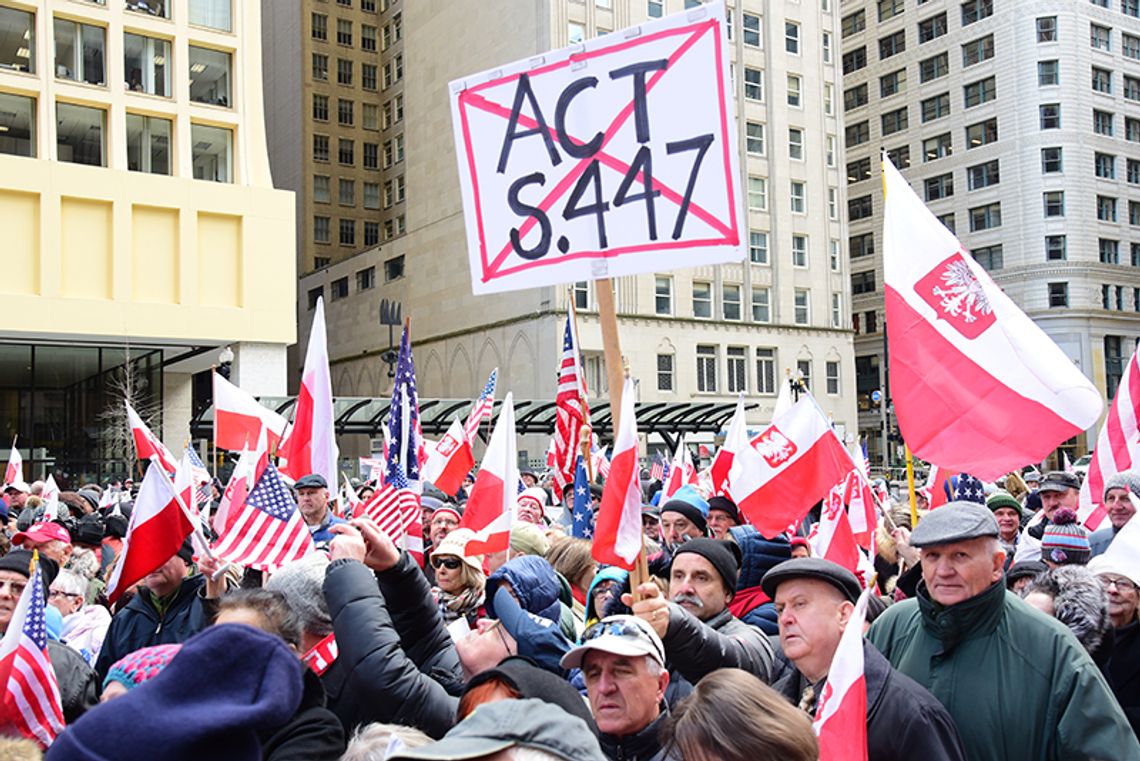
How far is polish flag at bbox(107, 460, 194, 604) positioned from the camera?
553 centimetres

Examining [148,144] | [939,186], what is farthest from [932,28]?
[148,144]

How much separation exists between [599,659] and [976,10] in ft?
238

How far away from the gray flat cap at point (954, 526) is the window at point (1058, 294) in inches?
2633

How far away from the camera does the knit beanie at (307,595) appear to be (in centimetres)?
408

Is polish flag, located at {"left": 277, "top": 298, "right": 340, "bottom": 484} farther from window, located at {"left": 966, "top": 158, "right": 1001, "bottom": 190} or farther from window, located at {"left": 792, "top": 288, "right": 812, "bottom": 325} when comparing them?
window, located at {"left": 966, "top": 158, "right": 1001, "bottom": 190}

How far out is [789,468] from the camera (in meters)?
8.23

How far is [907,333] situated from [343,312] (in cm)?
6037

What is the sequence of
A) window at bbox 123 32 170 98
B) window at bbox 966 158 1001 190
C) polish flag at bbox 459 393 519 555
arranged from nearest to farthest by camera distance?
polish flag at bbox 459 393 519 555
window at bbox 123 32 170 98
window at bbox 966 158 1001 190

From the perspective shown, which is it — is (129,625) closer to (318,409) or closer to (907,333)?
(318,409)

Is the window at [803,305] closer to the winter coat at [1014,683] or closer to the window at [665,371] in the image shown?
the window at [665,371]

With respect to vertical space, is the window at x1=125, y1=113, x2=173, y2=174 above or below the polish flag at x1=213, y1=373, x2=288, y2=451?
above

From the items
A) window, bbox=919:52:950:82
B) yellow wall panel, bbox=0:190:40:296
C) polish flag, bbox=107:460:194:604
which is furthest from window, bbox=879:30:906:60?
polish flag, bbox=107:460:194:604

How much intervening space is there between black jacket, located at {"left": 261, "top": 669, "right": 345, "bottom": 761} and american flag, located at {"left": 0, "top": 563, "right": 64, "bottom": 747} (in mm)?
1228

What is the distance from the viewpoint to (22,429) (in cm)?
3262
